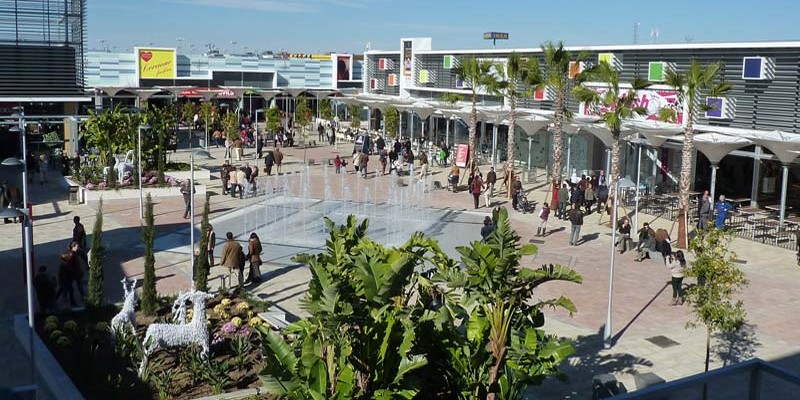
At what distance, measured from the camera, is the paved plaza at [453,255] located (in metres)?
16.0

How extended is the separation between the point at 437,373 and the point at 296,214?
65.5ft

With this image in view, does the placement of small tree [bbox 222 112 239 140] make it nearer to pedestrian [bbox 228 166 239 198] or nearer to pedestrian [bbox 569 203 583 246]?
pedestrian [bbox 228 166 239 198]

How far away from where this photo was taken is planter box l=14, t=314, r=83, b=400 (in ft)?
41.9

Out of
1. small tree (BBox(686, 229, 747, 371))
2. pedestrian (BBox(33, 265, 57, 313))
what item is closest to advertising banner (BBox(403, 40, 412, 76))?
pedestrian (BBox(33, 265, 57, 313))

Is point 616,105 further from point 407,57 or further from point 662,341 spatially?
point 407,57

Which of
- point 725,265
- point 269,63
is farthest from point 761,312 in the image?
point 269,63

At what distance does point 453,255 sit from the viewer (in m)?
23.5

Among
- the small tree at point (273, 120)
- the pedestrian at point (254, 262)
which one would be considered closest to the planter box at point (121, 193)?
the pedestrian at point (254, 262)

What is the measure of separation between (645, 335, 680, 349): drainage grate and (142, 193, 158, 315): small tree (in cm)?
973

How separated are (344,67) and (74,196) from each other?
51.3 m

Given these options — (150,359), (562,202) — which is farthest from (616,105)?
(150,359)

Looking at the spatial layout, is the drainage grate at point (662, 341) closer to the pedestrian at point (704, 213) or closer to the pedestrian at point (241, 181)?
the pedestrian at point (704, 213)

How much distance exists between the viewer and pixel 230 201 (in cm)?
3172

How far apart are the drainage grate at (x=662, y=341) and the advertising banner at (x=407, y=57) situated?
46914mm
